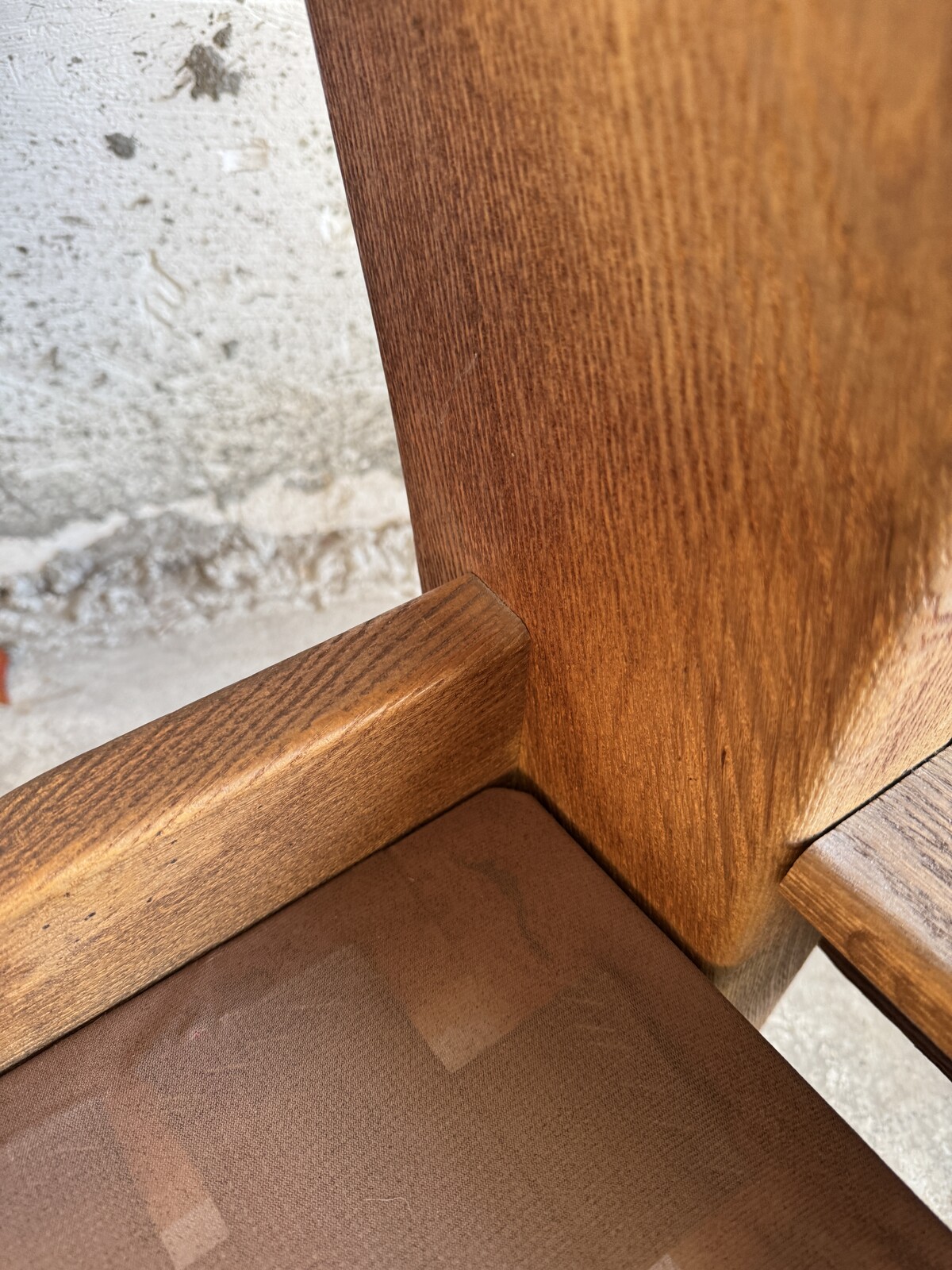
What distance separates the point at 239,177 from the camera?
929 millimetres

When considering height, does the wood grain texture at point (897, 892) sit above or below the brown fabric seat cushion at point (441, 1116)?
above

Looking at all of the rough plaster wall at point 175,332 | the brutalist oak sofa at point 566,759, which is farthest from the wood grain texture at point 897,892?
the rough plaster wall at point 175,332

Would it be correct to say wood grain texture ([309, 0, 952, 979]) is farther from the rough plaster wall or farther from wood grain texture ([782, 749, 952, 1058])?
the rough plaster wall

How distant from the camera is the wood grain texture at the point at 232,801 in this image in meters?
0.36

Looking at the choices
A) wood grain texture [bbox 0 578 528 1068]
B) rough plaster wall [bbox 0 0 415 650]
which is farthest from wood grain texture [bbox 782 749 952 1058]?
rough plaster wall [bbox 0 0 415 650]

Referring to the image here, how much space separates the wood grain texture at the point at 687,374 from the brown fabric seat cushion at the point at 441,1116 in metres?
0.06

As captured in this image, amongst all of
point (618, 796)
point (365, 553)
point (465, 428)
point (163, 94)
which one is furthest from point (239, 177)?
point (618, 796)

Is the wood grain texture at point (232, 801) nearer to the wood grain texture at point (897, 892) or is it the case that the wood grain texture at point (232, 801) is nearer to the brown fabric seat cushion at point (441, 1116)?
the brown fabric seat cushion at point (441, 1116)

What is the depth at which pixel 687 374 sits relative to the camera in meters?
0.27

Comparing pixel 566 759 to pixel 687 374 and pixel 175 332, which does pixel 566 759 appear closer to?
pixel 687 374

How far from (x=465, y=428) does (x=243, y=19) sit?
26.4 inches

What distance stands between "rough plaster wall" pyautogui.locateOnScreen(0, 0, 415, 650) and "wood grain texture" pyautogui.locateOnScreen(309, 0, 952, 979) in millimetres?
595

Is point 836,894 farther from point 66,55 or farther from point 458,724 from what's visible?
point 66,55

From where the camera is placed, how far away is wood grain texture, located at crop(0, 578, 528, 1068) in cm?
36
